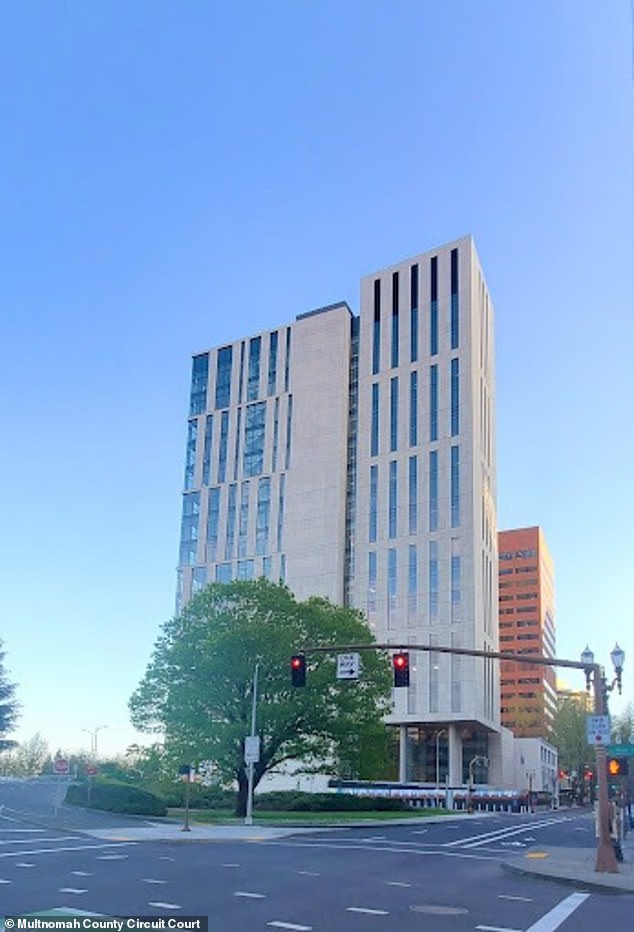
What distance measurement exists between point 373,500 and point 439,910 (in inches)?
3758

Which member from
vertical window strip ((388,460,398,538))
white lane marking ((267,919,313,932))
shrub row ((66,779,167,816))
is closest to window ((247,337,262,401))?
vertical window strip ((388,460,398,538))

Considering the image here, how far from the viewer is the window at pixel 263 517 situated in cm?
12056

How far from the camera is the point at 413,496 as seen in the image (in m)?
108

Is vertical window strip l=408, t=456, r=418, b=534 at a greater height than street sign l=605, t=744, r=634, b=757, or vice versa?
vertical window strip l=408, t=456, r=418, b=534

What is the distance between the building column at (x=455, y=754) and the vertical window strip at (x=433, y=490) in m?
23.0

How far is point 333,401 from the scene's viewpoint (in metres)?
121

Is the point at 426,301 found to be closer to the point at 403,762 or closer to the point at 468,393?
the point at 468,393

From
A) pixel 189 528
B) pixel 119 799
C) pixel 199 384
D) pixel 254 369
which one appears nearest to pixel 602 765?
pixel 119 799

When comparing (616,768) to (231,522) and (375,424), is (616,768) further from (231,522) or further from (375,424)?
(231,522)

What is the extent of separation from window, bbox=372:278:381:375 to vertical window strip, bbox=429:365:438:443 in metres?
8.21

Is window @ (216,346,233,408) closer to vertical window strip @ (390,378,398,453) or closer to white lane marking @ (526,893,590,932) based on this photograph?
vertical window strip @ (390,378,398,453)

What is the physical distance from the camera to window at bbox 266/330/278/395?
128 metres

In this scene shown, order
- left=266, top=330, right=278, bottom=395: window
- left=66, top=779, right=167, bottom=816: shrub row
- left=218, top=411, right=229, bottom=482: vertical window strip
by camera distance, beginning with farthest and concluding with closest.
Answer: left=266, top=330, right=278, bottom=395: window < left=218, top=411, right=229, bottom=482: vertical window strip < left=66, top=779, right=167, bottom=816: shrub row

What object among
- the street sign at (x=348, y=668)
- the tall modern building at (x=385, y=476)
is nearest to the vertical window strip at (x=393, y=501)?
the tall modern building at (x=385, y=476)
